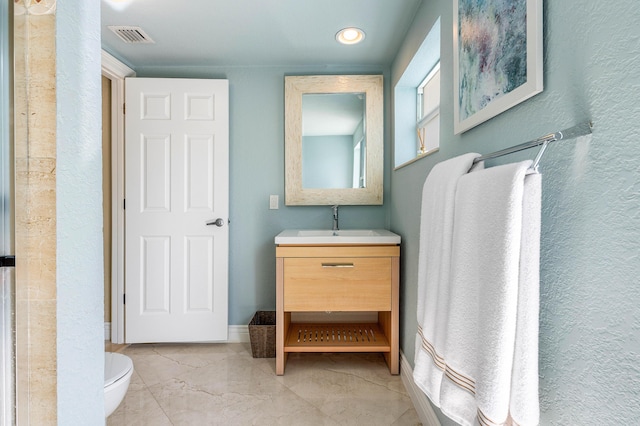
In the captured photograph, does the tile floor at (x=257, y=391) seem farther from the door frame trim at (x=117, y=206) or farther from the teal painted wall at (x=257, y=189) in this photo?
the teal painted wall at (x=257, y=189)

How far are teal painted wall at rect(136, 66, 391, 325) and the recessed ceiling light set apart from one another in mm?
413

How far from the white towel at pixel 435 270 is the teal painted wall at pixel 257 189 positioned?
4.60 feet

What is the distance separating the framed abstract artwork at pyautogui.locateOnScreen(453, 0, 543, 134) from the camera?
2.54 ft

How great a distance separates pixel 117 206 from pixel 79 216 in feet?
6.33

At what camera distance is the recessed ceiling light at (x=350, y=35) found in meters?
2.04

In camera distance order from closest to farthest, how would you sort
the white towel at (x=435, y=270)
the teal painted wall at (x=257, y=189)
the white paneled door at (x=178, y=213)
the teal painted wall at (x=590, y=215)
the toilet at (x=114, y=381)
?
the teal painted wall at (x=590, y=215)
the white towel at (x=435, y=270)
the toilet at (x=114, y=381)
the white paneled door at (x=178, y=213)
the teal painted wall at (x=257, y=189)

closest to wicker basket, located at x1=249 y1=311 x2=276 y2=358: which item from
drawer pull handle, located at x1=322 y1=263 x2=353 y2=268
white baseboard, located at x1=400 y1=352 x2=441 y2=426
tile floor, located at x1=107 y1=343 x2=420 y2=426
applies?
tile floor, located at x1=107 y1=343 x2=420 y2=426

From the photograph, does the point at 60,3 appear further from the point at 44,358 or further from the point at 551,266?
the point at 551,266

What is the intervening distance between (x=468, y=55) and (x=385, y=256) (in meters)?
1.20

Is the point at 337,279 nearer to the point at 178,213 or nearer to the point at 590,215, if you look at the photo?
the point at 178,213

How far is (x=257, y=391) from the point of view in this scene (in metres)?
1.89

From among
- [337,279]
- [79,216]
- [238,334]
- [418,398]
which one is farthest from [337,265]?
[79,216]

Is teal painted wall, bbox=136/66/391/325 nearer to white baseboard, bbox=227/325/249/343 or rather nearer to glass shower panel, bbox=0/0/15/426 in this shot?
white baseboard, bbox=227/325/249/343

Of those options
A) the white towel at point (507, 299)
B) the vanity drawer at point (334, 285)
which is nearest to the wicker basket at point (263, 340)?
the vanity drawer at point (334, 285)
